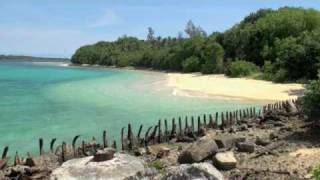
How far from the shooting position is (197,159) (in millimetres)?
19734

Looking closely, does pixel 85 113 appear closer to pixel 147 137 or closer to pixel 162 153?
pixel 147 137

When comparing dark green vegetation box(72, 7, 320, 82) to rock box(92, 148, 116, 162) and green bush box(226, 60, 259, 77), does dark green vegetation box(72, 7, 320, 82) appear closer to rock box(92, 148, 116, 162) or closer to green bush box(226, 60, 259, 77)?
green bush box(226, 60, 259, 77)

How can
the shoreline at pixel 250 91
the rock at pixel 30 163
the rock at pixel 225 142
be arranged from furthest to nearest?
the shoreline at pixel 250 91 < the rock at pixel 225 142 < the rock at pixel 30 163

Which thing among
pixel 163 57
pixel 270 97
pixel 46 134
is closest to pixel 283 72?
pixel 270 97

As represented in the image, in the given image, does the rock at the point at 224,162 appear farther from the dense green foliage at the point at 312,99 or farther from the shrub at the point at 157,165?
the dense green foliage at the point at 312,99

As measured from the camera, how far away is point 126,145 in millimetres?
24875

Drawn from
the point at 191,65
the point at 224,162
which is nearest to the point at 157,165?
the point at 224,162

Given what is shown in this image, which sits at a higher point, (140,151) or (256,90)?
(140,151)

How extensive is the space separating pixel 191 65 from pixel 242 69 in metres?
29.2

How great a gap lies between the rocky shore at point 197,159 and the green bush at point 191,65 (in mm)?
79660

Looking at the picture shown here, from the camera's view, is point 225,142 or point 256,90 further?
point 256,90

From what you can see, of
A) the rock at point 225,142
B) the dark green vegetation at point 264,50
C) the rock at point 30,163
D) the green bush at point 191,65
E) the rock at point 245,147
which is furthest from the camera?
the green bush at point 191,65

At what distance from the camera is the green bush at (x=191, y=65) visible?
107562 millimetres

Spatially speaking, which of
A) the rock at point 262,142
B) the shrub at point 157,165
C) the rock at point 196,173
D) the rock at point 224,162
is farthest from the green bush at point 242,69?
the rock at point 196,173
